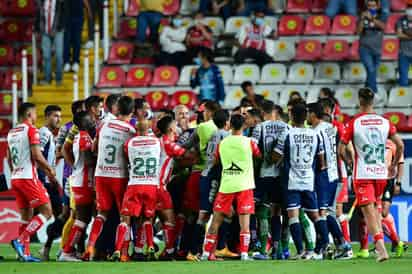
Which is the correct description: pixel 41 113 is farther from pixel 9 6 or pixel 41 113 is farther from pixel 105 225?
pixel 105 225

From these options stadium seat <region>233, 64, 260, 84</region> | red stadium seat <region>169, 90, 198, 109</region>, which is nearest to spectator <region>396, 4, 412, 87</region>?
stadium seat <region>233, 64, 260, 84</region>

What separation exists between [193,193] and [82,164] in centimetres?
151

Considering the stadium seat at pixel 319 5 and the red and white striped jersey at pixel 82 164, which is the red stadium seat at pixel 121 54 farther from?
the red and white striped jersey at pixel 82 164

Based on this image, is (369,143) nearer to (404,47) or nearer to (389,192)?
(389,192)

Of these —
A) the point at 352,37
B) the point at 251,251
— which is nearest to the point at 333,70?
the point at 352,37

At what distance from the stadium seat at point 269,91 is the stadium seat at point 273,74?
0.46 ft

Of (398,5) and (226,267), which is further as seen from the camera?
(398,5)

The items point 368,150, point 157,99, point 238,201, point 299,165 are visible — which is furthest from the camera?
point 157,99

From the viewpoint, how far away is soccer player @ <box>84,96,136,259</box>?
1903 centimetres

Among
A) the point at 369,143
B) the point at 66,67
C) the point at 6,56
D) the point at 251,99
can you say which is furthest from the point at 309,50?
the point at 369,143

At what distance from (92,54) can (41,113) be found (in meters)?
2.06

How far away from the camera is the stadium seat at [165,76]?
96.2ft

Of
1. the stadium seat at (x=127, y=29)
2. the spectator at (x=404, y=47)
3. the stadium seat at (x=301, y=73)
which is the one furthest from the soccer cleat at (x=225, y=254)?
the stadium seat at (x=127, y=29)

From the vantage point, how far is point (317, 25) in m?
29.8
